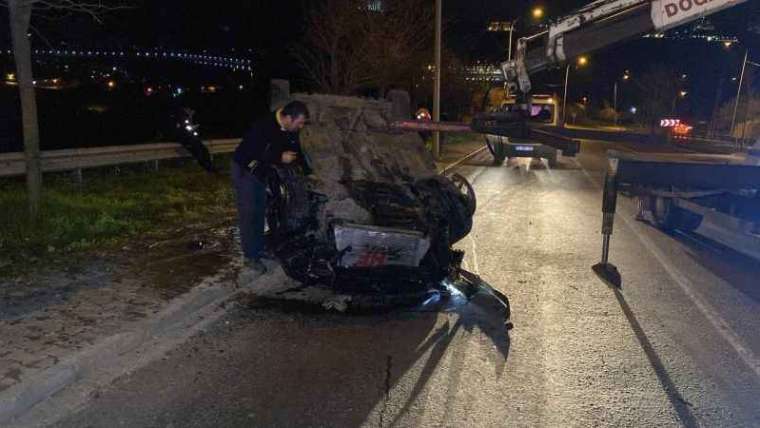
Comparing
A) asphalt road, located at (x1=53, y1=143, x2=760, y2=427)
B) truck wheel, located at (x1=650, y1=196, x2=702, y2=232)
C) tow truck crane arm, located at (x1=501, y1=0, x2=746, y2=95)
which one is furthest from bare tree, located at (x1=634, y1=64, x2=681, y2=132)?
asphalt road, located at (x1=53, y1=143, x2=760, y2=427)

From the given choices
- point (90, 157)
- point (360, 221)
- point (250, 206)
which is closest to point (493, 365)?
point (360, 221)

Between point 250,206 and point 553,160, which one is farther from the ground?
point 250,206

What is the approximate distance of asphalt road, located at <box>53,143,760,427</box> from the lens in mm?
3910

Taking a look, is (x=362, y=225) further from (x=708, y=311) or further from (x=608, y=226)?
(x=708, y=311)

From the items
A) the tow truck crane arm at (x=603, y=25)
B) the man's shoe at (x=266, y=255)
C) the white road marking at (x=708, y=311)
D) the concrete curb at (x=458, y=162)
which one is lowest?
the white road marking at (x=708, y=311)

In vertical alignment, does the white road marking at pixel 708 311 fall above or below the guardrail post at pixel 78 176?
below

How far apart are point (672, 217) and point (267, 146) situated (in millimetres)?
6719

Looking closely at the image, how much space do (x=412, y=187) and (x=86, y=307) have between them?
333 cm

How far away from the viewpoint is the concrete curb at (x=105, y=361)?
384 centimetres

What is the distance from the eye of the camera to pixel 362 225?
5621 millimetres

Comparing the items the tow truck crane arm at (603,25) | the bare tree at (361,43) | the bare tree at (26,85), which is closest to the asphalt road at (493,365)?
→ the tow truck crane arm at (603,25)

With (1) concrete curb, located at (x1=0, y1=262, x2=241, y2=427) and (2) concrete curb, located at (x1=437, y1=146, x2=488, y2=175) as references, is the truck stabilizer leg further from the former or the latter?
(2) concrete curb, located at (x1=437, y1=146, x2=488, y2=175)

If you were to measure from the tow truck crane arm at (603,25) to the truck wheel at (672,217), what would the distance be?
2587 mm

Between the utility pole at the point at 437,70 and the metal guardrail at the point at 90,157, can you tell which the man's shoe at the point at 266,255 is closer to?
the metal guardrail at the point at 90,157
